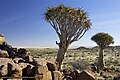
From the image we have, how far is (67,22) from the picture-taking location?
2408 cm

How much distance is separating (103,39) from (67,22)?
9.01 metres

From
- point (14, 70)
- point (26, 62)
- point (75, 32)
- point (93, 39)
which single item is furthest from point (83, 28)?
point (14, 70)

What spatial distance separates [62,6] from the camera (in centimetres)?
2442

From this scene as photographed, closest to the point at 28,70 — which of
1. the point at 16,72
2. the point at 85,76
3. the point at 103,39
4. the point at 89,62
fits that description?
the point at 16,72

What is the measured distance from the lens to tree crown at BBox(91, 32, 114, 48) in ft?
105

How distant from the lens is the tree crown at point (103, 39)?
32.0 meters

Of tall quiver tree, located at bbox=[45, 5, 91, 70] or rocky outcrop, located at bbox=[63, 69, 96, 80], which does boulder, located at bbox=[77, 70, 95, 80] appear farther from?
tall quiver tree, located at bbox=[45, 5, 91, 70]

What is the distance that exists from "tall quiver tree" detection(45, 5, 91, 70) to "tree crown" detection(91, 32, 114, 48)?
7.47m

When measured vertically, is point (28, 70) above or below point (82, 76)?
above

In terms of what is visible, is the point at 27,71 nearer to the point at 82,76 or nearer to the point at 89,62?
the point at 82,76

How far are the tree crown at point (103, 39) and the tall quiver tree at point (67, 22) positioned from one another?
7469 mm

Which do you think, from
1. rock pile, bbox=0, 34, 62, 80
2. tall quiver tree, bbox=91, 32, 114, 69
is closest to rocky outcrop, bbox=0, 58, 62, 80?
rock pile, bbox=0, 34, 62, 80

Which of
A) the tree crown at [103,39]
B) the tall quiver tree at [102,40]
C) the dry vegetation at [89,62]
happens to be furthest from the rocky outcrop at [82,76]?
the tree crown at [103,39]

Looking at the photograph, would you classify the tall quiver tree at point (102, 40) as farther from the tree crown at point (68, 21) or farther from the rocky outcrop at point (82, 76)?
the rocky outcrop at point (82, 76)
